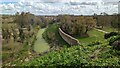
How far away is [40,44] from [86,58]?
1.45m

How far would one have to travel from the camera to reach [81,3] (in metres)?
4.66

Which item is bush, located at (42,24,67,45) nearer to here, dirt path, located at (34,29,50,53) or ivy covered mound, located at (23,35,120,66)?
dirt path, located at (34,29,50,53)

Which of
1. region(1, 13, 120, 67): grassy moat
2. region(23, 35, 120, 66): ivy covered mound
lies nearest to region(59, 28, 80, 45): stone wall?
region(1, 13, 120, 67): grassy moat

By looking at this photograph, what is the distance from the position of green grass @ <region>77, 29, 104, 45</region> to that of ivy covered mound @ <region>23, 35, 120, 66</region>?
0.51 metres

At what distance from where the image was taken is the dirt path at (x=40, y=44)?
16.8ft

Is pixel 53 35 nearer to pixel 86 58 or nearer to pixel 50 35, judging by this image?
pixel 50 35

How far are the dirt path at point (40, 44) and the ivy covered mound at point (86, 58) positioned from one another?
603 mm

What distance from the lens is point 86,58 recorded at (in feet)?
13.2

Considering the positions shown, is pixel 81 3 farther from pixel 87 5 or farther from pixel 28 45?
pixel 28 45

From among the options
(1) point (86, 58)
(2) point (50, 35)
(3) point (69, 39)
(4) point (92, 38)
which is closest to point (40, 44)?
(2) point (50, 35)

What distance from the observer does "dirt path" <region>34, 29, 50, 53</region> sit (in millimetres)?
5108

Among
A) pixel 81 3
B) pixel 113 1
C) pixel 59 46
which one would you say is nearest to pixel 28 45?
pixel 59 46

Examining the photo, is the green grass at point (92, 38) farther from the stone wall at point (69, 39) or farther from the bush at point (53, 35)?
the bush at point (53, 35)

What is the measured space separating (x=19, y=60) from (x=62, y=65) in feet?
3.73
